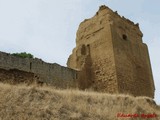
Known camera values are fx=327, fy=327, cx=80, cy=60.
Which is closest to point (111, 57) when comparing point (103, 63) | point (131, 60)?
point (103, 63)

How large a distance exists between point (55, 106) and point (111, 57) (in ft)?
26.6

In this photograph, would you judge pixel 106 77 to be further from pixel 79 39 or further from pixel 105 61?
pixel 79 39

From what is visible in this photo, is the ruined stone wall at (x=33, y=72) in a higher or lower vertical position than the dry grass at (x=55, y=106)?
higher

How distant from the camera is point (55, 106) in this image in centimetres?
1040

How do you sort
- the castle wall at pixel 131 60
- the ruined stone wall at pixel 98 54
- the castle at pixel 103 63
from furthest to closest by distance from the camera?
the castle wall at pixel 131 60 < the ruined stone wall at pixel 98 54 < the castle at pixel 103 63

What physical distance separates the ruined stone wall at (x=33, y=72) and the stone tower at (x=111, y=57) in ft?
3.32

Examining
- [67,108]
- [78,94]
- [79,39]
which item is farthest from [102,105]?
[79,39]

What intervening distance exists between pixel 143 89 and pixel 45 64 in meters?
6.09

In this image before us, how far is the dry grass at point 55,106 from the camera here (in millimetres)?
9602

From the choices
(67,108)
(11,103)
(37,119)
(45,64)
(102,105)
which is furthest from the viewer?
(45,64)

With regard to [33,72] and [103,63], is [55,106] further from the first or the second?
[103,63]

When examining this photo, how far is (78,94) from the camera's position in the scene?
12.5 meters

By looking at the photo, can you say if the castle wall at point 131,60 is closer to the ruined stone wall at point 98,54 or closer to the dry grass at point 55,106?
the ruined stone wall at point 98,54

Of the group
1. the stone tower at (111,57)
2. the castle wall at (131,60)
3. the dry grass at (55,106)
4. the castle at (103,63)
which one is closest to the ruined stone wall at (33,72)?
the castle at (103,63)
